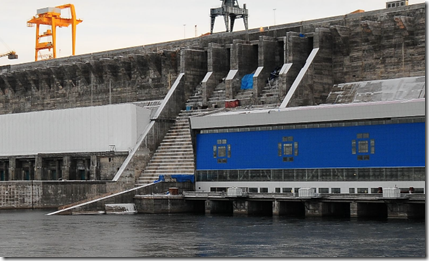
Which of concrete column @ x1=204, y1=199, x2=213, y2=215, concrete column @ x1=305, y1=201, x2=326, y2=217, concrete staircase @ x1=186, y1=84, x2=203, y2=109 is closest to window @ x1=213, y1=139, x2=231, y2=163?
concrete column @ x1=204, y1=199, x2=213, y2=215

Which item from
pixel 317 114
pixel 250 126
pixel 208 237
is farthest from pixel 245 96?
pixel 208 237

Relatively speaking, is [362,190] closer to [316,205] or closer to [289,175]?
[316,205]

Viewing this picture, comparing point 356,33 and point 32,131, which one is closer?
point 356,33

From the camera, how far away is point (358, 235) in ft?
179

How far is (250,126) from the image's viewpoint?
76.4m

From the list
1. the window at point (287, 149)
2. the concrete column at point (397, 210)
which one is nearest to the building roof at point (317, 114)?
the window at point (287, 149)

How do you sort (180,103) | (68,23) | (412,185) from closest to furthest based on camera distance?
1. (412,185)
2. (180,103)
3. (68,23)

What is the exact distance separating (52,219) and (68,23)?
7157 cm

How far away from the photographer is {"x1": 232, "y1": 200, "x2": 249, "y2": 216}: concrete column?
73812mm

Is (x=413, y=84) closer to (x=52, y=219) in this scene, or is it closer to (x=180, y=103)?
(x=180, y=103)

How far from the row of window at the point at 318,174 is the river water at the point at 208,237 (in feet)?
14.0

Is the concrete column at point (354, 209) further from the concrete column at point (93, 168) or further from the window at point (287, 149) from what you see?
the concrete column at point (93, 168)

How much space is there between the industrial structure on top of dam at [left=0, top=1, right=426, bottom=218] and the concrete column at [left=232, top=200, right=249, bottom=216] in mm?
97

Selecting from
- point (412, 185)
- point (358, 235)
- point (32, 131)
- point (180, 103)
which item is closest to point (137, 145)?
point (180, 103)
